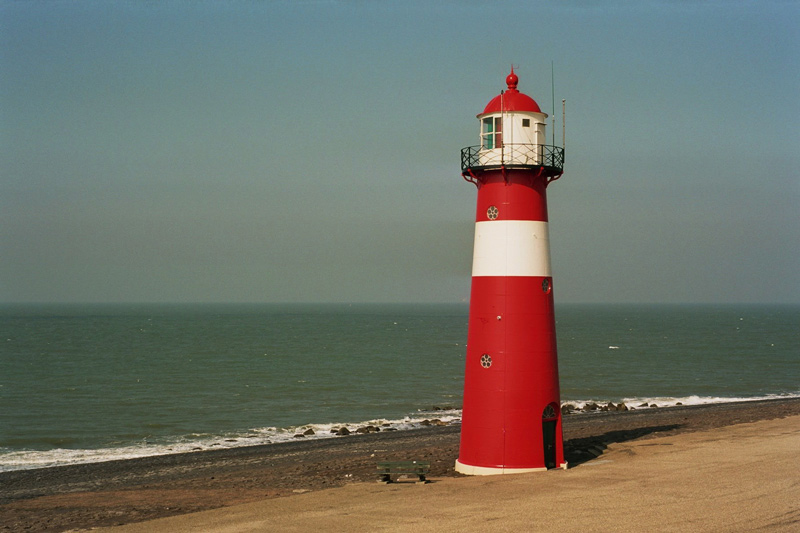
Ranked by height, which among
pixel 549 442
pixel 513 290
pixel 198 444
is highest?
pixel 513 290

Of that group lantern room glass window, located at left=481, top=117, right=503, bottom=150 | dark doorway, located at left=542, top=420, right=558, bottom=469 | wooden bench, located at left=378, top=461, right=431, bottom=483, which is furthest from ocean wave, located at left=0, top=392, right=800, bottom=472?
lantern room glass window, located at left=481, top=117, right=503, bottom=150

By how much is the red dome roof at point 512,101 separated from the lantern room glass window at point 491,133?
0.22 metres

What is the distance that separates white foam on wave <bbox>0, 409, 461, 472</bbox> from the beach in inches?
85.0

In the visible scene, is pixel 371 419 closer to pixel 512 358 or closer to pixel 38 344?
pixel 512 358

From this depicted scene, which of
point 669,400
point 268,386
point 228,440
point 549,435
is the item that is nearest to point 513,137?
point 549,435

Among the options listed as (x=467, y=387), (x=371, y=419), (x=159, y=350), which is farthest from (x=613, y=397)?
(x=159, y=350)

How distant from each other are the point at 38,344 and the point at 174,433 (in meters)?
68.2

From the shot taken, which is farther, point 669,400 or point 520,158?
point 669,400

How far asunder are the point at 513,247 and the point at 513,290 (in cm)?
96

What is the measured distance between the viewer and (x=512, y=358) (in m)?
18.2

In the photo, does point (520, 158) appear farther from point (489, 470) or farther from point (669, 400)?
point (669, 400)

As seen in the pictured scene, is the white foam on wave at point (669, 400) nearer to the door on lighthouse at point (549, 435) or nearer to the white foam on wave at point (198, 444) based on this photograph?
the white foam on wave at point (198, 444)

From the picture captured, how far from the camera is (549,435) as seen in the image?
1881 cm

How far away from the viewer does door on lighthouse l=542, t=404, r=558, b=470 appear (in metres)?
18.6
